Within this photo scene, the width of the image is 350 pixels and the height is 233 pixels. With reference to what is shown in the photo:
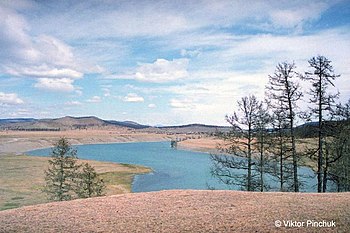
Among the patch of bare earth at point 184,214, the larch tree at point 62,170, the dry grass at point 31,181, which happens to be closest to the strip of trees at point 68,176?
the larch tree at point 62,170

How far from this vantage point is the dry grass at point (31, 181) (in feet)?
130

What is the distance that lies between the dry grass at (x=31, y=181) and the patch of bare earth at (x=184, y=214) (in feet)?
75.0

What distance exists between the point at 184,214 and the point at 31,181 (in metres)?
46.5

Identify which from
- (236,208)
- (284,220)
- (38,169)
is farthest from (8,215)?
(38,169)

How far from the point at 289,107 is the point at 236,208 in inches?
408

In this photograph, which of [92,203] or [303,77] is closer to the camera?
[92,203]

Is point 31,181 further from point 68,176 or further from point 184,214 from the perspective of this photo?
point 184,214

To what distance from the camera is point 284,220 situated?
11.6m

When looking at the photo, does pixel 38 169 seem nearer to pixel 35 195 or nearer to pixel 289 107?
pixel 35 195

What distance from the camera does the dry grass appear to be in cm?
3950

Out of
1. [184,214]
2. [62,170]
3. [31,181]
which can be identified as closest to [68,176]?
[62,170]

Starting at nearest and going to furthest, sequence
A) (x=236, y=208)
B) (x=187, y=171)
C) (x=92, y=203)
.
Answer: (x=236, y=208) → (x=92, y=203) → (x=187, y=171)

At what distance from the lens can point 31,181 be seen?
176 ft

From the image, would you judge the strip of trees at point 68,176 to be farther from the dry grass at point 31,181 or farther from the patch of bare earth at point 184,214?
the patch of bare earth at point 184,214
